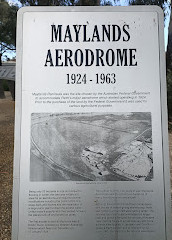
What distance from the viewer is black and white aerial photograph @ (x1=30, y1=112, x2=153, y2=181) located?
156cm

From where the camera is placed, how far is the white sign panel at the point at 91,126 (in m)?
1.53

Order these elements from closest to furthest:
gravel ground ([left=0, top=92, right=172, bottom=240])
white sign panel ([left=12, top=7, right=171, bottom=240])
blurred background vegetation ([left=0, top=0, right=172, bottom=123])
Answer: white sign panel ([left=12, top=7, right=171, bottom=240]) → gravel ground ([left=0, top=92, right=172, bottom=240]) → blurred background vegetation ([left=0, top=0, right=172, bottom=123])

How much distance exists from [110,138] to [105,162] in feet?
0.51

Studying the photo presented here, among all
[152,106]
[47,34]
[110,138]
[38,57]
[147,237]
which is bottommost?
[147,237]

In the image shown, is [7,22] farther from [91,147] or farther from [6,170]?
[91,147]

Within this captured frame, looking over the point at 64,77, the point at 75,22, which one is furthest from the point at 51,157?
the point at 75,22

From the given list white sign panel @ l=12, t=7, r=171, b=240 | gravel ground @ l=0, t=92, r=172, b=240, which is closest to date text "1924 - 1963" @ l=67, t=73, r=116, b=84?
white sign panel @ l=12, t=7, r=171, b=240

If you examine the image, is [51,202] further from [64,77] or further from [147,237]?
[64,77]

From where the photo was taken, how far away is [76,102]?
1.60 m

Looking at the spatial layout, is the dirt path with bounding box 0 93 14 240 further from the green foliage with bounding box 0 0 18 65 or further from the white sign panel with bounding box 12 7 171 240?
the green foliage with bounding box 0 0 18 65

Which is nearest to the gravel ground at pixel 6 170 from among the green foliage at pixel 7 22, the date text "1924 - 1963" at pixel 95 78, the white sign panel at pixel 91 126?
the white sign panel at pixel 91 126

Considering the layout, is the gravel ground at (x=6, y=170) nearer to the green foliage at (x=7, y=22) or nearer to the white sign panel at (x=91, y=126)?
the white sign panel at (x=91, y=126)

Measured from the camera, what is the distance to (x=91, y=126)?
159cm

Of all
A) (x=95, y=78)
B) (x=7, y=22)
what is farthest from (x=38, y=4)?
(x=95, y=78)
